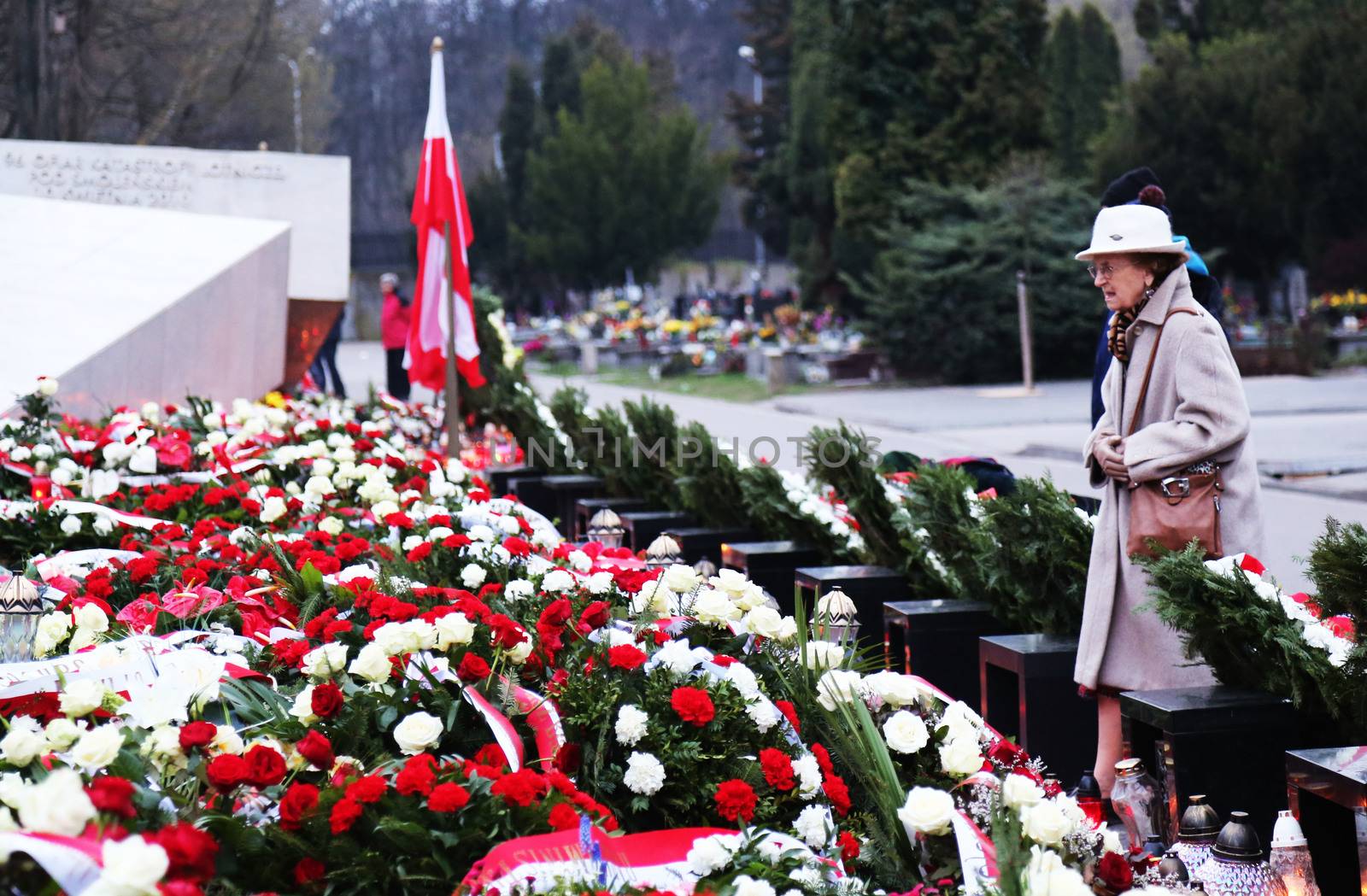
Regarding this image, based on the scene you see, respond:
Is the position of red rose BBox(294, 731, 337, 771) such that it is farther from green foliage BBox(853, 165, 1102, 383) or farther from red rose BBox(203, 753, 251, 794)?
green foliage BBox(853, 165, 1102, 383)

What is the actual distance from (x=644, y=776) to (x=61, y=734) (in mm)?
995

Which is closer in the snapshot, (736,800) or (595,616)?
(736,800)

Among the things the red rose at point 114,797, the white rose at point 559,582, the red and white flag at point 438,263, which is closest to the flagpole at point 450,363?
the red and white flag at point 438,263

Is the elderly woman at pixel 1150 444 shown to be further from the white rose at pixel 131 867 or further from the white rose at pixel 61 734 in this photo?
the white rose at pixel 131 867

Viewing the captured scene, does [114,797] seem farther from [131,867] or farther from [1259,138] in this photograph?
[1259,138]

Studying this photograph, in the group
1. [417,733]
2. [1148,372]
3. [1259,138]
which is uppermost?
[1259,138]

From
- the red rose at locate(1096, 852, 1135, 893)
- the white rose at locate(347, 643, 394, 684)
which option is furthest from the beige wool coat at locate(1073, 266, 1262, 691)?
the white rose at locate(347, 643, 394, 684)

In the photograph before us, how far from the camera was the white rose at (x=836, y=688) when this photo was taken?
10.3 feet

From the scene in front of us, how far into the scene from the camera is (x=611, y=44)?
5975cm

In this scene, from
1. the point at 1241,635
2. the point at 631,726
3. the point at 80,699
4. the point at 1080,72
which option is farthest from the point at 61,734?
the point at 1080,72

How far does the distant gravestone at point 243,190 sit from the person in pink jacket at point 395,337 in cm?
166

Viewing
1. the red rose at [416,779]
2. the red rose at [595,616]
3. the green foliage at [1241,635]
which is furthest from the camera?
the green foliage at [1241,635]

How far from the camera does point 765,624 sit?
11.3 ft

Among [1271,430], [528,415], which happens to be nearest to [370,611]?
[528,415]
